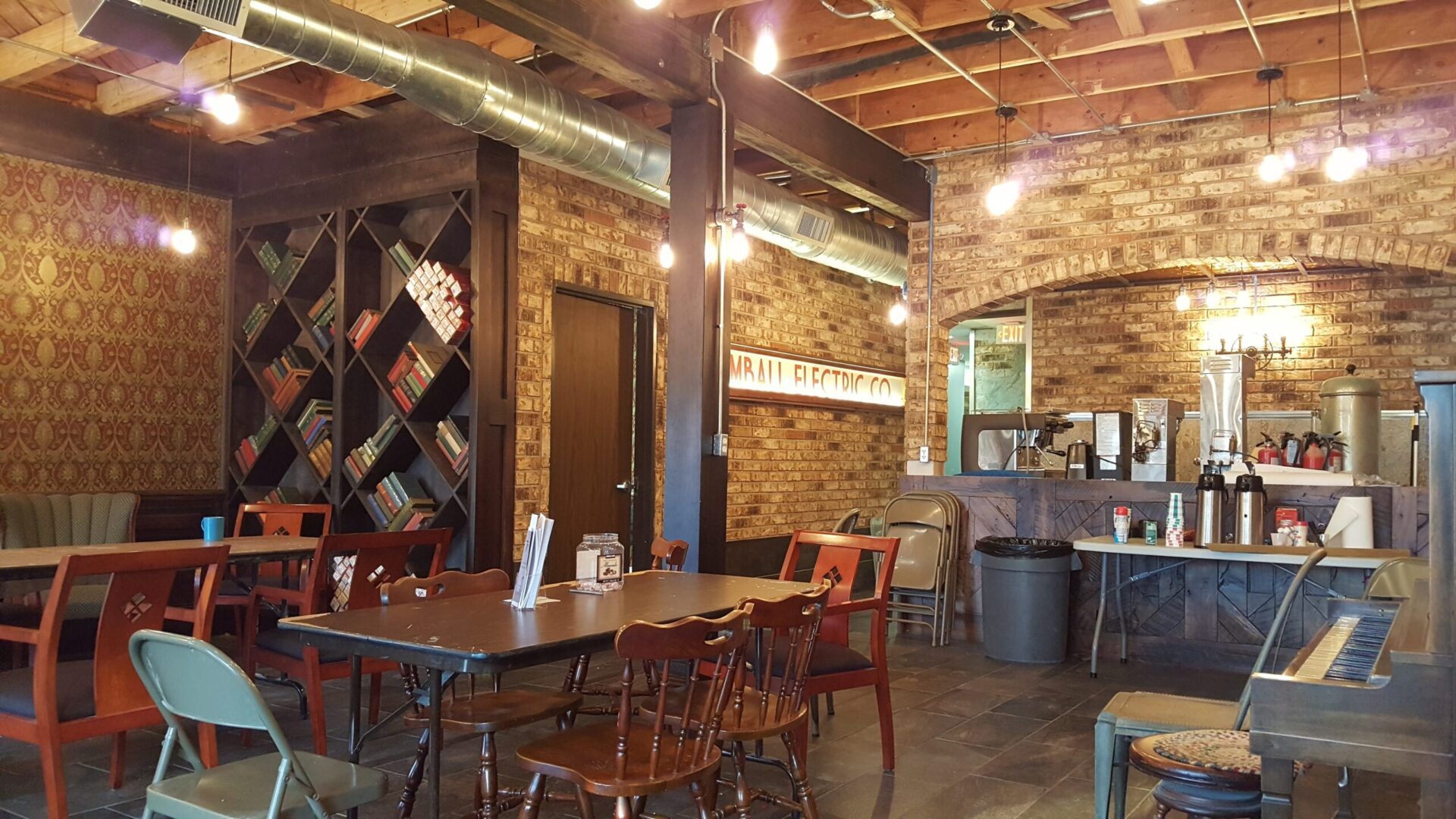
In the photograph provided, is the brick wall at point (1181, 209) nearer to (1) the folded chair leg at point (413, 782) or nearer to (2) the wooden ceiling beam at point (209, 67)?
(2) the wooden ceiling beam at point (209, 67)

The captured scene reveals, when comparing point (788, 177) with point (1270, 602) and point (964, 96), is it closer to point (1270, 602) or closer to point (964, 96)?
point (964, 96)

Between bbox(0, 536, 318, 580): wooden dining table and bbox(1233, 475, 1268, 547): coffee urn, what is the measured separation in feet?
15.6

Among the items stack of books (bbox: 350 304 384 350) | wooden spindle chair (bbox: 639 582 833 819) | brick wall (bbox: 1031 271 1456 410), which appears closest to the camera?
wooden spindle chair (bbox: 639 582 833 819)

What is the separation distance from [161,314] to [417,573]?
7.88ft

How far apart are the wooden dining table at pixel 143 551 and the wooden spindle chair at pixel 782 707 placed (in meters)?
1.83

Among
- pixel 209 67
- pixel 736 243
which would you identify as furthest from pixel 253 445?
pixel 736 243

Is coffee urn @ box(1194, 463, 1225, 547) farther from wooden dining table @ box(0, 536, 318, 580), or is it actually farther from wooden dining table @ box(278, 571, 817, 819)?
wooden dining table @ box(0, 536, 318, 580)

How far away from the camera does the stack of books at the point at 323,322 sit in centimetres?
663

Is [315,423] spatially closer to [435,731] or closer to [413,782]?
[413,782]

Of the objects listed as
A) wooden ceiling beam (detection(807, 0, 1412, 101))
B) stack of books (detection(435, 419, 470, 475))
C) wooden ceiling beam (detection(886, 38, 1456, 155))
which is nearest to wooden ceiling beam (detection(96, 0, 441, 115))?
stack of books (detection(435, 419, 470, 475))

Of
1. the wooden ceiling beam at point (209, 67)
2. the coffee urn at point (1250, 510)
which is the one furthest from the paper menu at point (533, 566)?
the coffee urn at point (1250, 510)

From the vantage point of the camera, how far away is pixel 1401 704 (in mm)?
1910

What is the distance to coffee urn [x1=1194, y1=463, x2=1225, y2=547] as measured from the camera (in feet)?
19.2

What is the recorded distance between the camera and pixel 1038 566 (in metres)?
6.27
